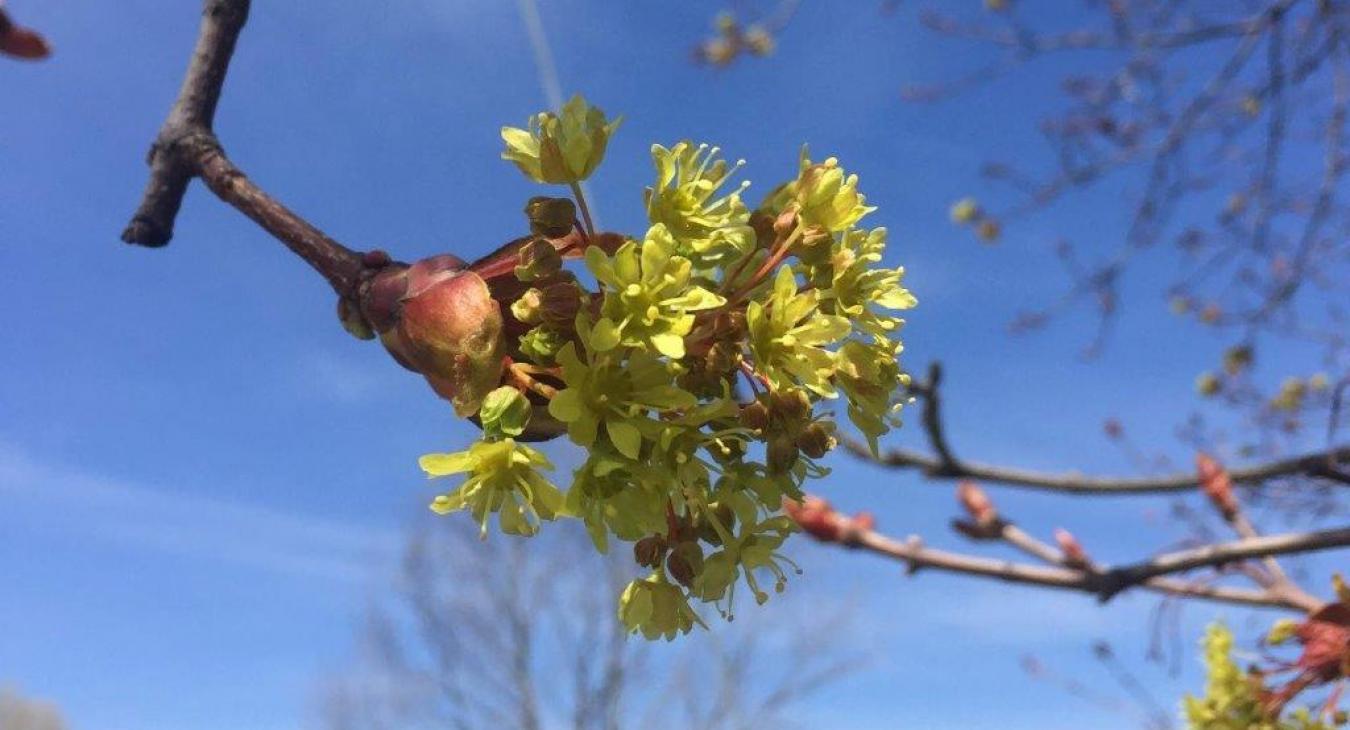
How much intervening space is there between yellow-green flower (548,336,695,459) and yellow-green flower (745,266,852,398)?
0.28 feet

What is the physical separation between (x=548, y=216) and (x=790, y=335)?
0.64 feet

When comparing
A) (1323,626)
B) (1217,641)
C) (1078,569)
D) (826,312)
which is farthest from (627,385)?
(1217,641)

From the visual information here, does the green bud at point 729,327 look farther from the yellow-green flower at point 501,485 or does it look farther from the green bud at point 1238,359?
the green bud at point 1238,359

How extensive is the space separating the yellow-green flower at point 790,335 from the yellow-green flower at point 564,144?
0.18 m

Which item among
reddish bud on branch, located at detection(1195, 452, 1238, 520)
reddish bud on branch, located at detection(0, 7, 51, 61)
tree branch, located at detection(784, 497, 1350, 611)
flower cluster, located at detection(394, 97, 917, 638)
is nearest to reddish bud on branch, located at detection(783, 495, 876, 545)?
tree branch, located at detection(784, 497, 1350, 611)

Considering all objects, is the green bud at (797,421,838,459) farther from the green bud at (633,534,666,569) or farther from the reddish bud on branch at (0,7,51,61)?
the reddish bud on branch at (0,7,51,61)

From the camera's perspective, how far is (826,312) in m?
0.84

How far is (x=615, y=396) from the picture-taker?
728mm

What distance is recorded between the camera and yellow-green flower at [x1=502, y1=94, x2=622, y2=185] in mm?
840

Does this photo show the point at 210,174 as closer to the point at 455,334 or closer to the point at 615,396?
the point at 455,334

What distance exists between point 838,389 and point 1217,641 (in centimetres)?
178

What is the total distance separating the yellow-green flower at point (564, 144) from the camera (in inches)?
33.1

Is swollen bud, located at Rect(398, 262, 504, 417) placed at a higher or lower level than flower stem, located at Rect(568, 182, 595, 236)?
lower

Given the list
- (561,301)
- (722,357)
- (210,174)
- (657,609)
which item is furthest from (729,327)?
(210,174)
